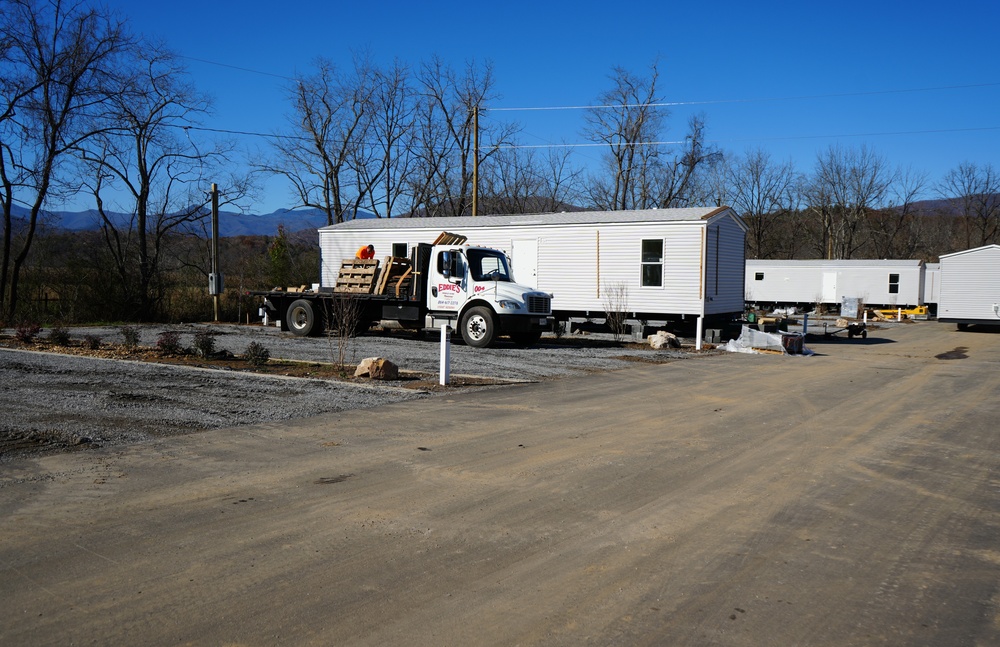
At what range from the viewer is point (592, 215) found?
23016 mm

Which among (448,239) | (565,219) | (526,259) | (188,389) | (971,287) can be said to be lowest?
(188,389)

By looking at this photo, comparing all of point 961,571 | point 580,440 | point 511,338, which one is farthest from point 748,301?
point 961,571

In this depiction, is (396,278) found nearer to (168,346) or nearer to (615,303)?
(615,303)

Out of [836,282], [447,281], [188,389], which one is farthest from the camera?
[836,282]

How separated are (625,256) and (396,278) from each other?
633 centimetres

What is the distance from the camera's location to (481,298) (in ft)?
60.6

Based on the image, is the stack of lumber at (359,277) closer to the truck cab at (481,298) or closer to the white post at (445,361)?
the truck cab at (481,298)

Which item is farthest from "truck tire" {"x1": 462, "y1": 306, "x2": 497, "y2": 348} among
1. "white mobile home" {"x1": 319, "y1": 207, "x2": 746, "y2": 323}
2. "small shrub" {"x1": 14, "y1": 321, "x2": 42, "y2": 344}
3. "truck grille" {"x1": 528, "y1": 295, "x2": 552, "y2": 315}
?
"small shrub" {"x1": 14, "y1": 321, "x2": 42, "y2": 344}

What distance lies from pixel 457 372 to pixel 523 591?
31.4 feet

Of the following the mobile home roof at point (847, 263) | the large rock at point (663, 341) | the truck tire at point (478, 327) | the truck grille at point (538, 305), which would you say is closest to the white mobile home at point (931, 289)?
the mobile home roof at point (847, 263)

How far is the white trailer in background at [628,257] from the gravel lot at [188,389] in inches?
127

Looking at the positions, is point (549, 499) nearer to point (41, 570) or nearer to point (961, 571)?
point (961, 571)

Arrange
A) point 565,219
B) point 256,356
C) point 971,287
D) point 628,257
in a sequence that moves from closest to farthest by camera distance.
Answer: point 256,356
point 628,257
point 565,219
point 971,287

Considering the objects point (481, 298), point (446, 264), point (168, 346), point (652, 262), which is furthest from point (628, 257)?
point (168, 346)
